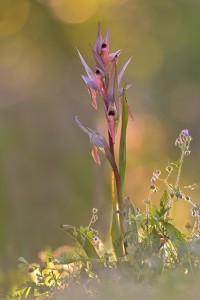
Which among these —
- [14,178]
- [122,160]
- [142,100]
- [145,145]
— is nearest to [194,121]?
[142,100]

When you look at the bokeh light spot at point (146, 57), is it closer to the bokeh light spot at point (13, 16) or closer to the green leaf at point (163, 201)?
the bokeh light spot at point (13, 16)

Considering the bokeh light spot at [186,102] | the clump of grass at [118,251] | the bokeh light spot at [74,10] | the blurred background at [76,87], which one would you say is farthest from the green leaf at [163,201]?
the bokeh light spot at [186,102]

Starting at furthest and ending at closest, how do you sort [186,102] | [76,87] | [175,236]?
[186,102]
[76,87]
[175,236]

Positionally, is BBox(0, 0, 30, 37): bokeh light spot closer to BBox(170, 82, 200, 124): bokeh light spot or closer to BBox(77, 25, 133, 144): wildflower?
BBox(170, 82, 200, 124): bokeh light spot

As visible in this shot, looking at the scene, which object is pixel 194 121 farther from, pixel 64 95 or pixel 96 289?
pixel 96 289

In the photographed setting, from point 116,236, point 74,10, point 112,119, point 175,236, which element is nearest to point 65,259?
point 116,236

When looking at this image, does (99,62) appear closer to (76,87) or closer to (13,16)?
(13,16)

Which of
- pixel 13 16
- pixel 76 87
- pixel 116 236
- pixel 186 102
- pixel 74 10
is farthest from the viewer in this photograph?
pixel 186 102
